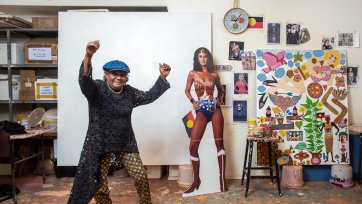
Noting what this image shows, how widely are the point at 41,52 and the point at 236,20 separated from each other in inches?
106

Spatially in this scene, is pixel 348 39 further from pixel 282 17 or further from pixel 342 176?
pixel 342 176

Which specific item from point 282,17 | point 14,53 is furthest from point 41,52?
point 282,17

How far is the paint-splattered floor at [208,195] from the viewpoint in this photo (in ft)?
11.2

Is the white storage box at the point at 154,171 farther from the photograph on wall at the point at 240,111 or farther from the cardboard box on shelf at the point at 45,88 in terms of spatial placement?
the cardboard box on shelf at the point at 45,88

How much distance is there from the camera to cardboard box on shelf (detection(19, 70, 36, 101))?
165 inches

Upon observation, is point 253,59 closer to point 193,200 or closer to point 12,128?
point 193,200

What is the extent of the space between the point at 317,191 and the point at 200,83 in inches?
75.8

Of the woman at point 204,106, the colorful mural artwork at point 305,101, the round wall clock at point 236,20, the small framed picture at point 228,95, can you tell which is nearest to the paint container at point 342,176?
the colorful mural artwork at point 305,101

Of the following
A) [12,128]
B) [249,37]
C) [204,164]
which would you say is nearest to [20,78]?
[12,128]

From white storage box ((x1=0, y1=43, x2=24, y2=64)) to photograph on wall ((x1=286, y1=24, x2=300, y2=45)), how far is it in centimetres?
369

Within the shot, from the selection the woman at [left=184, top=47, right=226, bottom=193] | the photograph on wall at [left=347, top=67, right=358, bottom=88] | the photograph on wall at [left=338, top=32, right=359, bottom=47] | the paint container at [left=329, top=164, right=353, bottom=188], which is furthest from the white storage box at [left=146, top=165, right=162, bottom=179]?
the photograph on wall at [left=338, top=32, right=359, bottom=47]

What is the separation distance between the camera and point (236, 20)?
4.06 meters

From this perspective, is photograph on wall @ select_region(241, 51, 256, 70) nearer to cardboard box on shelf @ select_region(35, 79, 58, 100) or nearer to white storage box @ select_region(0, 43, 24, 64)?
A: cardboard box on shelf @ select_region(35, 79, 58, 100)

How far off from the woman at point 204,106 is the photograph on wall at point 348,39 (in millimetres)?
1760
